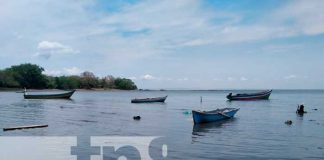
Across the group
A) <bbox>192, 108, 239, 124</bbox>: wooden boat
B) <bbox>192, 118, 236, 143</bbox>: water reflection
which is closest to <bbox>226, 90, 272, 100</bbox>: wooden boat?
<bbox>192, 108, 239, 124</bbox>: wooden boat

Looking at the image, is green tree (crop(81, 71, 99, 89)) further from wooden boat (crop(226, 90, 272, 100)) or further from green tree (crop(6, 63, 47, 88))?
wooden boat (crop(226, 90, 272, 100))

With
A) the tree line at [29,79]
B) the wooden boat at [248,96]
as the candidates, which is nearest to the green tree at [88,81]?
the tree line at [29,79]

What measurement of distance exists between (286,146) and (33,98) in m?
72.3

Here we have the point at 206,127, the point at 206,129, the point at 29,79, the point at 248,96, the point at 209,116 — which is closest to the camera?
the point at 206,129

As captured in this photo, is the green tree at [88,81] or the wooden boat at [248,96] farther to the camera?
the green tree at [88,81]

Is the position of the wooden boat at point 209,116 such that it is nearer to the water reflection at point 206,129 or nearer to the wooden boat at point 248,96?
the water reflection at point 206,129

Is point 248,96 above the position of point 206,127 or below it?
above

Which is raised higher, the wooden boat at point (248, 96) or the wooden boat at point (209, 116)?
the wooden boat at point (248, 96)

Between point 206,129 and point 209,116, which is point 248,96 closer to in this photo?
point 209,116

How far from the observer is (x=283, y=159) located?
57.9 feet

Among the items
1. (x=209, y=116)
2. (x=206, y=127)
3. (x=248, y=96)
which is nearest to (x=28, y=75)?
(x=248, y=96)

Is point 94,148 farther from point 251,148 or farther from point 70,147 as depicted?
point 251,148

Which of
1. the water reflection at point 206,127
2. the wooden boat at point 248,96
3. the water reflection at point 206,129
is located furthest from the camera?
the wooden boat at point 248,96

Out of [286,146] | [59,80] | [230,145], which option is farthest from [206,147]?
[59,80]
